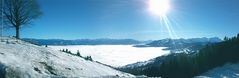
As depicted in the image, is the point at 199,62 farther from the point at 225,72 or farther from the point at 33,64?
the point at 33,64

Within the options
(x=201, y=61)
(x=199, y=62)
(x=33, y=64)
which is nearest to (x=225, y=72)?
(x=199, y=62)

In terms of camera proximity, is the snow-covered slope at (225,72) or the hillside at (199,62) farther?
the hillside at (199,62)

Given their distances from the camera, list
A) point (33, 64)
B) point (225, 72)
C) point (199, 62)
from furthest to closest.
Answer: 1. point (199, 62)
2. point (225, 72)
3. point (33, 64)

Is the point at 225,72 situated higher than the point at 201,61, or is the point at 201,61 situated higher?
the point at 201,61

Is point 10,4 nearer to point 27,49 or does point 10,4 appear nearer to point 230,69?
point 27,49

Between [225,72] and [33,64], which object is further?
[225,72]

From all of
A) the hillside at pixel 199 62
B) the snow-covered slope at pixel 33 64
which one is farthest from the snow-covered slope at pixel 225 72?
the snow-covered slope at pixel 33 64

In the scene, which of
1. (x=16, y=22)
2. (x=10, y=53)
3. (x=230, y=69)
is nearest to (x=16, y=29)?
(x=16, y=22)

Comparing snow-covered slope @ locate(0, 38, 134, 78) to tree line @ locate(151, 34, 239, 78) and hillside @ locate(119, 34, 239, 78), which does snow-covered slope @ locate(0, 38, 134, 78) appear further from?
tree line @ locate(151, 34, 239, 78)

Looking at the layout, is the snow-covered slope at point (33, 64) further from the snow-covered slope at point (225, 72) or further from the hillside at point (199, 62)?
the hillside at point (199, 62)
